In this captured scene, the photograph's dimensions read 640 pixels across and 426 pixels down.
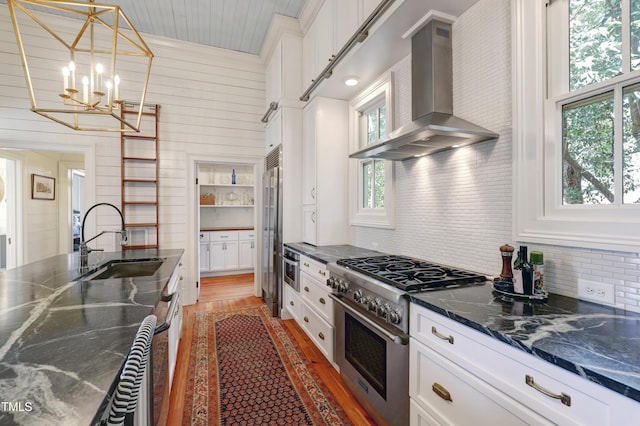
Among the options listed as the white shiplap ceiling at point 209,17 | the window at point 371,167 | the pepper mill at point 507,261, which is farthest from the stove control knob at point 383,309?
the white shiplap ceiling at point 209,17

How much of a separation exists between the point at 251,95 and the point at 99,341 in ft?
13.4

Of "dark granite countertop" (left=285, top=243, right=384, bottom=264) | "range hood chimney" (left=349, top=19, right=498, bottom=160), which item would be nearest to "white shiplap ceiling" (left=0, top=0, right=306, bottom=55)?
"range hood chimney" (left=349, top=19, right=498, bottom=160)

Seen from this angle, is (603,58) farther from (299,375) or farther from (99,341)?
(299,375)

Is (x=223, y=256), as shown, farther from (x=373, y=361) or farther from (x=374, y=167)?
(x=373, y=361)

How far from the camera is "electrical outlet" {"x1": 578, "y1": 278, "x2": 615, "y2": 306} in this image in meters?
1.20

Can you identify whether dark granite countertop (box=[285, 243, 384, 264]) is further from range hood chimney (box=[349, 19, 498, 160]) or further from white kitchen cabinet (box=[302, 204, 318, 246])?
range hood chimney (box=[349, 19, 498, 160])

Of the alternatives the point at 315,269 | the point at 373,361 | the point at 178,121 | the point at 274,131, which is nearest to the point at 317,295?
the point at 315,269

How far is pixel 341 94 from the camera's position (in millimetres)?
3080

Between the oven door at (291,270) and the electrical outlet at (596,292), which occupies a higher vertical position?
the electrical outlet at (596,292)

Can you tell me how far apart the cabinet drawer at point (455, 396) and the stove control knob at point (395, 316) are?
0.38ft

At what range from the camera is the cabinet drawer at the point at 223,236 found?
18.0 feet

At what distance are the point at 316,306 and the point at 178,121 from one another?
10.3ft

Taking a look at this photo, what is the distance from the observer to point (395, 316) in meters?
1.50

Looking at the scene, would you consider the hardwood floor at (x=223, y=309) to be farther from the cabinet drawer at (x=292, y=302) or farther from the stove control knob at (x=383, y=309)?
the stove control knob at (x=383, y=309)
